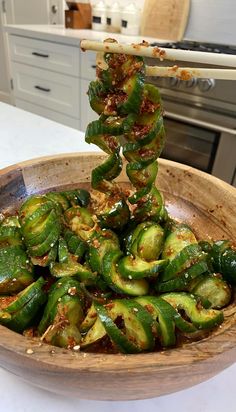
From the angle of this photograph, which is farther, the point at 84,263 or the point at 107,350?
the point at 84,263

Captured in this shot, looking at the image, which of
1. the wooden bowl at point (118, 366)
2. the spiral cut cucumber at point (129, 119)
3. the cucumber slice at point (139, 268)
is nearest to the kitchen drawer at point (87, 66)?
the spiral cut cucumber at point (129, 119)

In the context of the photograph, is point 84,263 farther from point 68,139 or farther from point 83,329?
point 68,139

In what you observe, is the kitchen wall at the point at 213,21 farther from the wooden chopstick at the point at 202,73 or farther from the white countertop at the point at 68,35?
the wooden chopstick at the point at 202,73

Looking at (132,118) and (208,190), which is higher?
(132,118)

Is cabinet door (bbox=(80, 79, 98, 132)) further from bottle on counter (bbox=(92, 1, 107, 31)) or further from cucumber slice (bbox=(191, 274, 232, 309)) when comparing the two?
cucumber slice (bbox=(191, 274, 232, 309))

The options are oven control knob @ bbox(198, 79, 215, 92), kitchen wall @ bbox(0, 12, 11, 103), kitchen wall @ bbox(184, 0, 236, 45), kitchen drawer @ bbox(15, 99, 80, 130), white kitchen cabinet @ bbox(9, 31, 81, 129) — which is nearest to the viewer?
oven control knob @ bbox(198, 79, 215, 92)

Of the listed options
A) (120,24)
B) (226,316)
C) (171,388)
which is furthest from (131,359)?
(120,24)

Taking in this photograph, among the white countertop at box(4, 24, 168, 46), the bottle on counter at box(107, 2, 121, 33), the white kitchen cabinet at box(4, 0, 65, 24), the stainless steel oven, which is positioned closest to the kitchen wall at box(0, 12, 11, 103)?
the white kitchen cabinet at box(4, 0, 65, 24)
